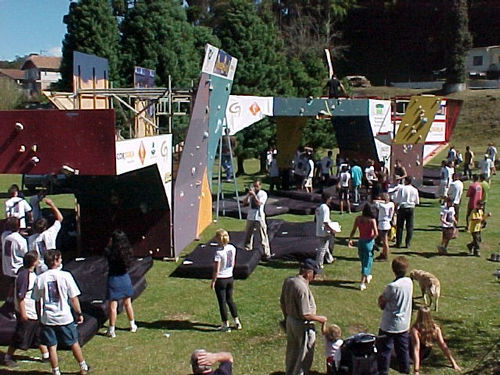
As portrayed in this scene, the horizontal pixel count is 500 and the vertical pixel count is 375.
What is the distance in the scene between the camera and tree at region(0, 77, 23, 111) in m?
43.8

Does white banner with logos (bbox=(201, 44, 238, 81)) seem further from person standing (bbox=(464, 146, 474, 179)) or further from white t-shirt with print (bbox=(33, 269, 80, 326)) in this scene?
person standing (bbox=(464, 146, 474, 179))

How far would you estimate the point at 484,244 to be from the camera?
15.1 meters

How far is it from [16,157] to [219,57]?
6697mm

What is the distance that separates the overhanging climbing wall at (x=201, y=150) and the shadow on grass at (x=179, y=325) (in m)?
3.98

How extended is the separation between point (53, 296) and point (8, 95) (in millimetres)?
40965

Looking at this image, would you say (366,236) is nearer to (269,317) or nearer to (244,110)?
(269,317)

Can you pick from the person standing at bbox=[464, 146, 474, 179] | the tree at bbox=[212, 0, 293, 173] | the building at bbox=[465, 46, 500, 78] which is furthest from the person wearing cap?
the building at bbox=[465, 46, 500, 78]

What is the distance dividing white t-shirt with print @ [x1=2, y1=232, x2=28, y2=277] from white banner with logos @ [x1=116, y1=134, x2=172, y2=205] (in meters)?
1.91

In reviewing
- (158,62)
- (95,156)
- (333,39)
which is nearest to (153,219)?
(95,156)

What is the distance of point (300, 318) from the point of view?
22.6 feet

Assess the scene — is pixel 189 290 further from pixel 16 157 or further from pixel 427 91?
pixel 427 91

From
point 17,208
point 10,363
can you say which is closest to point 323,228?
point 17,208

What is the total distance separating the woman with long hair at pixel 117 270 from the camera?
867 cm

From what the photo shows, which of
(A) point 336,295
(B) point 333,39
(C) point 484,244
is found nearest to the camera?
(A) point 336,295
